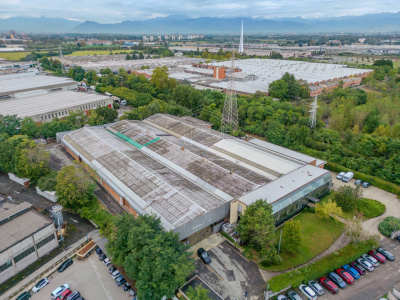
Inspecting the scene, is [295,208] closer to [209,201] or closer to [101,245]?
[209,201]

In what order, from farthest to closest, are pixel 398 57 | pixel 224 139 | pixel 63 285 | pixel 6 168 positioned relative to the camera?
pixel 398 57 < pixel 224 139 < pixel 6 168 < pixel 63 285

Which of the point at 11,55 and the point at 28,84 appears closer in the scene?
the point at 28,84

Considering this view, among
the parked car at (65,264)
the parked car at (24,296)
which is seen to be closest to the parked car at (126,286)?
the parked car at (65,264)

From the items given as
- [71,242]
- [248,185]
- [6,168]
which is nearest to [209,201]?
[248,185]

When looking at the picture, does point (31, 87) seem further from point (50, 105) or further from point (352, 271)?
point (352, 271)

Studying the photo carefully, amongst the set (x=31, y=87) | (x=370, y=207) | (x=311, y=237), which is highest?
(x=31, y=87)

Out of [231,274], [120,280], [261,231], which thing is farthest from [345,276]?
[120,280]
